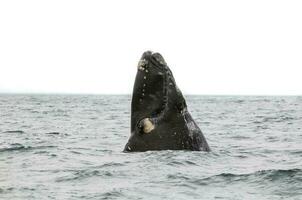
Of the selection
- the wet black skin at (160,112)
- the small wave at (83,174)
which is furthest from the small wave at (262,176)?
the small wave at (83,174)

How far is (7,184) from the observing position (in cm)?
832

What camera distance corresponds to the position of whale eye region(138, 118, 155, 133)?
1019cm

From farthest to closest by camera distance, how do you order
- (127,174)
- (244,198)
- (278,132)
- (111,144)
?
(278,132)
(111,144)
(127,174)
(244,198)

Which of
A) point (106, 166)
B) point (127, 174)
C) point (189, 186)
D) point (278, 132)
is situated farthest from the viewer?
point (278, 132)

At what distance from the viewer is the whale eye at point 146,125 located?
10.2 meters

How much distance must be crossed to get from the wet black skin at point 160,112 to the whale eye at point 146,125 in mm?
18

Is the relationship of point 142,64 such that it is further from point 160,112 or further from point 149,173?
point 149,173

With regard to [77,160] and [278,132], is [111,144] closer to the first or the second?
[77,160]

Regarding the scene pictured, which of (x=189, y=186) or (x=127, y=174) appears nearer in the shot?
(x=189, y=186)

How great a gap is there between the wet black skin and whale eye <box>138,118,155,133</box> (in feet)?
0.06

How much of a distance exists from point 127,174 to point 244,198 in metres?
2.48

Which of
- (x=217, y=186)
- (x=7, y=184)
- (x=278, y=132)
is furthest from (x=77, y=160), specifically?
(x=278, y=132)

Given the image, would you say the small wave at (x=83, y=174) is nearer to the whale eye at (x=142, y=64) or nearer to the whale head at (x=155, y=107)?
the whale head at (x=155, y=107)

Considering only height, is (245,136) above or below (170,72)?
below
